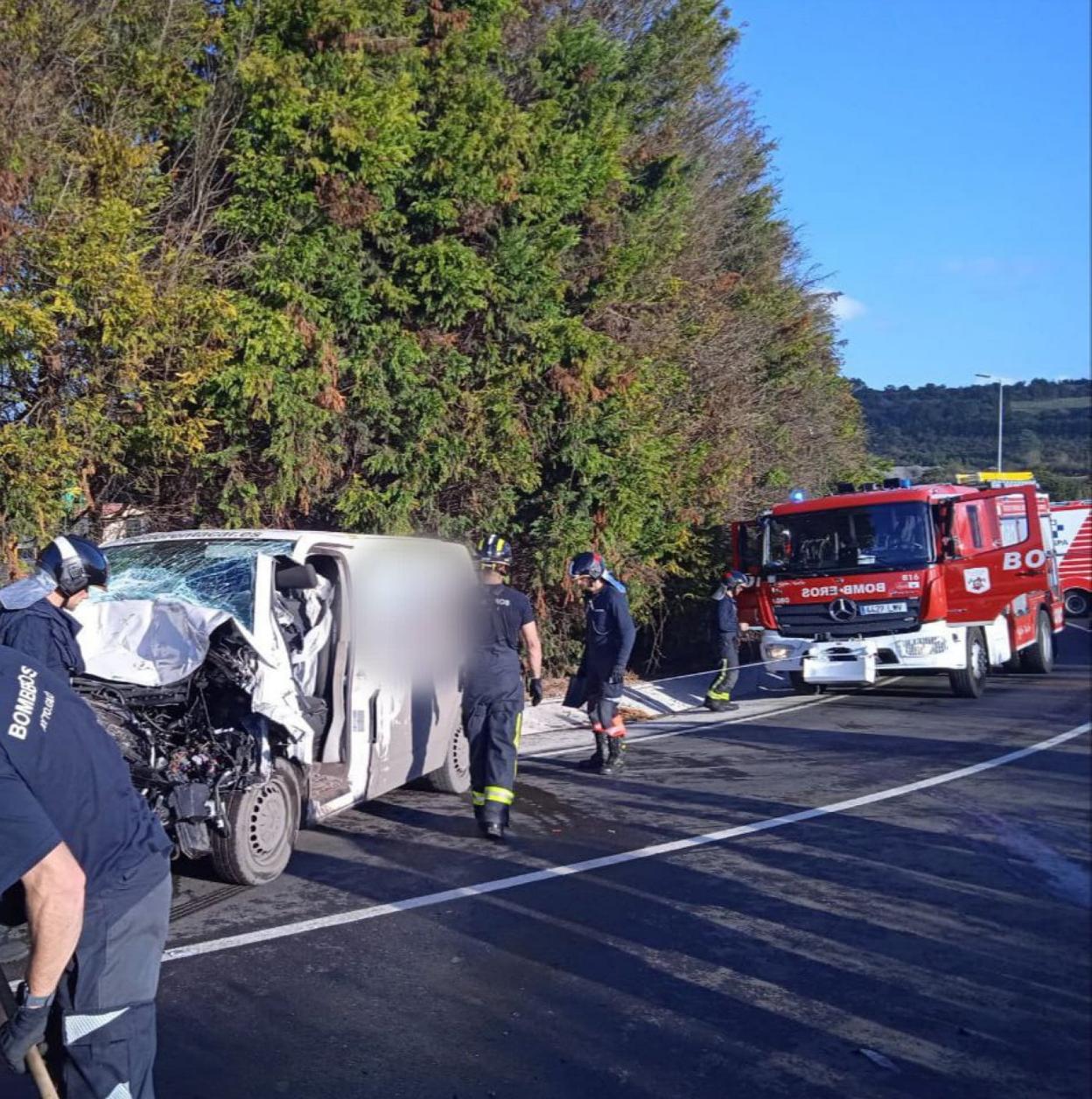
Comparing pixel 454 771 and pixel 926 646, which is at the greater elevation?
pixel 926 646

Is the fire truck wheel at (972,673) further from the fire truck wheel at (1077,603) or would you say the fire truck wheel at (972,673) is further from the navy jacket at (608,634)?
the fire truck wheel at (1077,603)

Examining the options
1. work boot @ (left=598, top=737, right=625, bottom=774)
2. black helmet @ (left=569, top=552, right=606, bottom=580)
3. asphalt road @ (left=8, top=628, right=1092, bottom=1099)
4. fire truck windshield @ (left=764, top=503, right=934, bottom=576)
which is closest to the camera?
asphalt road @ (left=8, top=628, right=1092, bottom=1099)

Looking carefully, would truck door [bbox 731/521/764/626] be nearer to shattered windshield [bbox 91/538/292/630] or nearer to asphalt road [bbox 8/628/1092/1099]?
asphalt road [bbox 8/628/1092/1099]

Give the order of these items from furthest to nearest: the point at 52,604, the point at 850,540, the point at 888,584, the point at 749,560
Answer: the point at 749,560, the point at 850,540, the point at 888,584, the point at 52,604

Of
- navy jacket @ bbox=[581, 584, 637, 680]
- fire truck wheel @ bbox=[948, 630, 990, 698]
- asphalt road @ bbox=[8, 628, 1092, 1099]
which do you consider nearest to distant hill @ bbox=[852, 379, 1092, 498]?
fire truck wheel @ bbox=[948, 630, 990, 698]

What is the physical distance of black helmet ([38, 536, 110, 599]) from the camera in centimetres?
503

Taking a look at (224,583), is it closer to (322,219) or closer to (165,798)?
(165,798)

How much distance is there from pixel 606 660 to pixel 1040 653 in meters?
9.53

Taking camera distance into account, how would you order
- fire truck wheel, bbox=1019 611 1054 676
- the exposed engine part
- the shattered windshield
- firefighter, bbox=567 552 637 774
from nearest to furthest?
the exposed engine part → the shattered windshield → firefighter, bbox=567 552 637 774 → fire truck wheel, bbox=1019 611 1054 676

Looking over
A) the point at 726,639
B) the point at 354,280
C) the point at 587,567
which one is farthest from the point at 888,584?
the point at 354,280

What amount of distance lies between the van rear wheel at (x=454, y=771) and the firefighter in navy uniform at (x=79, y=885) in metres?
5.84

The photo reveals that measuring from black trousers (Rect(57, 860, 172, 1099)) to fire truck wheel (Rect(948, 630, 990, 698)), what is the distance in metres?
12.7

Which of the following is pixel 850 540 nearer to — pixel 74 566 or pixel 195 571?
pixel 195 571

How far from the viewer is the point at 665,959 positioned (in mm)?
5414
